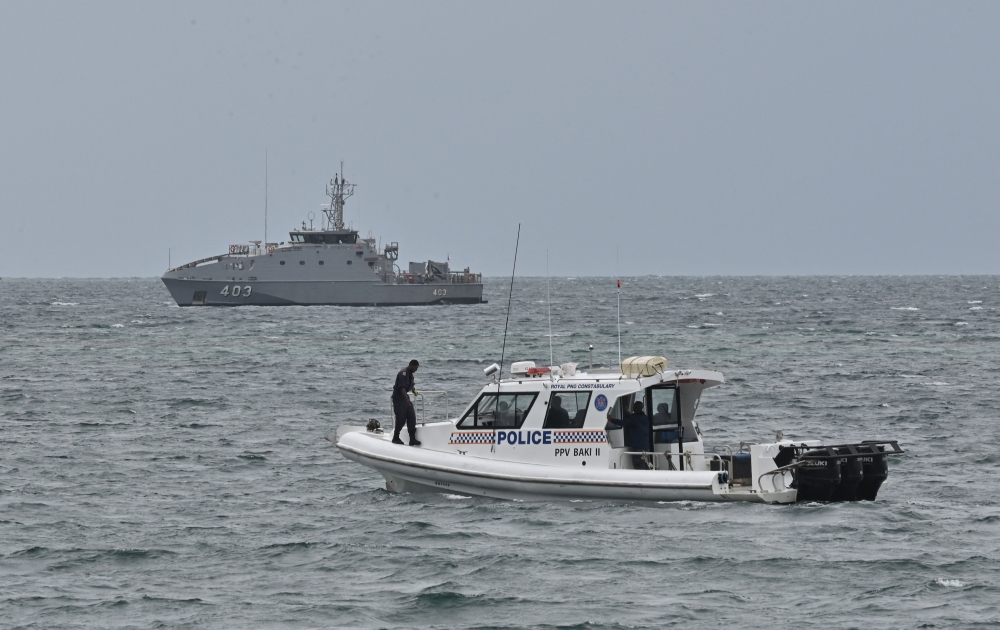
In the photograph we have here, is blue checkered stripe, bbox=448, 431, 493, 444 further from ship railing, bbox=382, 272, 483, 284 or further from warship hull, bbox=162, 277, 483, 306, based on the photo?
ship railing, bbox=382, 272, 483, 284

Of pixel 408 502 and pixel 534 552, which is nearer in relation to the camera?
pixel 534 552

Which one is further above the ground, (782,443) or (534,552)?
(782,443)

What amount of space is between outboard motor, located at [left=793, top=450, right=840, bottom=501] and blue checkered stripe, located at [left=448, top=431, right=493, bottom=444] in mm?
3968

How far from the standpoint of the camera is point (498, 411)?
56.1ft

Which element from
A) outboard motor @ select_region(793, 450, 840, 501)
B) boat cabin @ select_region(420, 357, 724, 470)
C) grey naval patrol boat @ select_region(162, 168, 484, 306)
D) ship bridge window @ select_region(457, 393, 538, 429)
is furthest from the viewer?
grey naval patrol boat @ select_region(162, 168, 484, 306)

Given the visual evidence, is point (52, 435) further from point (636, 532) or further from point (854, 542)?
point (854, 542)

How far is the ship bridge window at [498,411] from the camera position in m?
17.0

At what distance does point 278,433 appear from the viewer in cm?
2556

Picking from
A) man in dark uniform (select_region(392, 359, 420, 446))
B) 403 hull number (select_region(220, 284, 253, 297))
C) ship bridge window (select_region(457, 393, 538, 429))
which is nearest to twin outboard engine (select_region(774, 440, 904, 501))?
ship bridge window (select_region(457, 393, 538, 429))

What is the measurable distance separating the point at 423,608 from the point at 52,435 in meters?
14.8

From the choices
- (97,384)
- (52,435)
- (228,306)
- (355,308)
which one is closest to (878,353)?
(97,384)

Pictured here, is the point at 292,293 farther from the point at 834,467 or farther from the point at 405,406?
the point at 834,467

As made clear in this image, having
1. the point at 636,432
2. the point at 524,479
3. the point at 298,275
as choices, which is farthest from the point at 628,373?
the point at 298,275

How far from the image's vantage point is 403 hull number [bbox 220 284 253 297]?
306 feet
